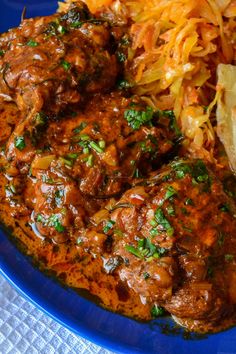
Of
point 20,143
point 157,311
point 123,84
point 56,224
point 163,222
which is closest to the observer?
point 163,222

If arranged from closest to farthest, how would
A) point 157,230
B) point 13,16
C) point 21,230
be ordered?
point 157,230
point 21,230
point 13,16

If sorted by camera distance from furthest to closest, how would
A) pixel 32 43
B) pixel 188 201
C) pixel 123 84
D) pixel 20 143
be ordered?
pixel 123 84
pixel 32 43
pixel 20 143
pixel 188 201

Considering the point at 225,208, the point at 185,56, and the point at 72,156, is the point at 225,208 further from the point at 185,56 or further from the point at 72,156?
the point at 185,56

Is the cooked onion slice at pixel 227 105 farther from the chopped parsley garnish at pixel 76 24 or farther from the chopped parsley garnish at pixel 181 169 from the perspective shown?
the chopped parsley garnish at pixel 76 24

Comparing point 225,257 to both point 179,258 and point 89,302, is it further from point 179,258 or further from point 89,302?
point 89,302

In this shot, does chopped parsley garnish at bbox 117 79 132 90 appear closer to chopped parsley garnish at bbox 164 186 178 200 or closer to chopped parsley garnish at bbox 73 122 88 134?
chopped parsley garnish at bbox 73 122 88 134

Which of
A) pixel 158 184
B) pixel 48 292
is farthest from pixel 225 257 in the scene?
pixel 48 292

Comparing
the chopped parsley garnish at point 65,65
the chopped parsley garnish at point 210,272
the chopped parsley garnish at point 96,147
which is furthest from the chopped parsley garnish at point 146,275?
the chopped parsley garnish at point 65,65

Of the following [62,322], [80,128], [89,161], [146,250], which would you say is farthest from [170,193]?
[62,322]
